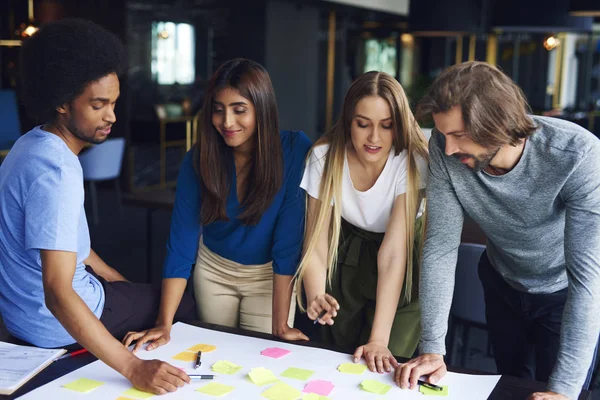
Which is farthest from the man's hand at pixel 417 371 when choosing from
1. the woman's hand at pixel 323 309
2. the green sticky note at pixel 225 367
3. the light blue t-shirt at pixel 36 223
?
the light blue t-shirt at pixel 36 223

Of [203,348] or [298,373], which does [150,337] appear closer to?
[203,348]

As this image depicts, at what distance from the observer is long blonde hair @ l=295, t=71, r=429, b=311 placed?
1986 millimetres

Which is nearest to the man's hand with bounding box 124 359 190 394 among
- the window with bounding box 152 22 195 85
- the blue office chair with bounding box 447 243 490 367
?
the blue office chair with bounding box 447 243 490 367

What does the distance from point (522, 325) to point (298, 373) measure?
2.63ft

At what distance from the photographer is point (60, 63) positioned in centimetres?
160

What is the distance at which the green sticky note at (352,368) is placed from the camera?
1.70 meters

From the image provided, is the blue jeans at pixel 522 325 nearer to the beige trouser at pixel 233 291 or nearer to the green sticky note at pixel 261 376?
the beige trouser at pixel 233 291

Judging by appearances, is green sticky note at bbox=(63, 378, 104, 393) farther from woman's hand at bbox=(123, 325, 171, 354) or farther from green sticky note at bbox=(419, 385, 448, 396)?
green sticky note at bbox=(419, 385, 448, 396)

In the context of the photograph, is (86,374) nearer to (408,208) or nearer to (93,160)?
(408,208)

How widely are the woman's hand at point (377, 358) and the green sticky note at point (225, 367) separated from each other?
1.05 feet

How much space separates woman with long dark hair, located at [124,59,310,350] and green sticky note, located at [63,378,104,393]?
40cm

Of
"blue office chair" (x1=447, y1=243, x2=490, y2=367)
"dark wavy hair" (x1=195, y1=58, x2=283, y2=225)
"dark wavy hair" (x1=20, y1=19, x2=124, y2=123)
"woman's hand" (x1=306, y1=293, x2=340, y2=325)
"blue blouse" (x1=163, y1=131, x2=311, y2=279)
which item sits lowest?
"blue office chair" (x1=447, y1=243, x2=490, y2=367)

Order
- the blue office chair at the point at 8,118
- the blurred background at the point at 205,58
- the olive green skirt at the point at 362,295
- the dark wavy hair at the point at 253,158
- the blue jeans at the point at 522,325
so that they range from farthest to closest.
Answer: the blue office chair at the point at 8,118
the blurred background at the point at 205,58
the olive green skirt at the point at 362,295
the dark wavy hair at the point at 253,158
the blue jeans at the point at 522,325

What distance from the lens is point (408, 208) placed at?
2.04 metres
